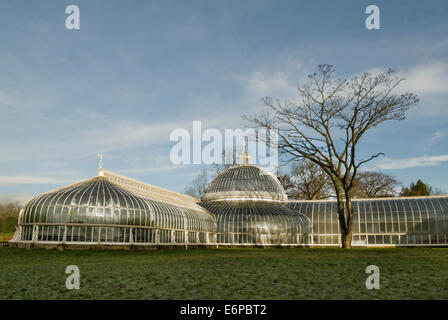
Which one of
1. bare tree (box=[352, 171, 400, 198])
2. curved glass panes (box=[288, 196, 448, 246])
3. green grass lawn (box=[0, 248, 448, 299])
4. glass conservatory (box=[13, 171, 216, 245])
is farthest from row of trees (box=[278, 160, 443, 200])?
green grass lawn (box=[0, 248, 448, 299])

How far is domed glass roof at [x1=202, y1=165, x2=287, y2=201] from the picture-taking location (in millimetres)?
57188

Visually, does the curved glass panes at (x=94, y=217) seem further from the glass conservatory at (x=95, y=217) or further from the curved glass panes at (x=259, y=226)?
the curved glass panes at (x=259, y=226)

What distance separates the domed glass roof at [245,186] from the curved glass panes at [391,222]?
594 centimetres

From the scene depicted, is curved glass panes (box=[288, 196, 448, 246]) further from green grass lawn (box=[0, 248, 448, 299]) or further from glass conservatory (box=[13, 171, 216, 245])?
green grass lawn (box=[0, 248, 448, 299])

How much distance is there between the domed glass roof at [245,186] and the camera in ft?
188

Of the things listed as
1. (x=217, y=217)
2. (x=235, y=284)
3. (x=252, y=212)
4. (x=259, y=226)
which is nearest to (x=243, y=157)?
(x=252, y=212)

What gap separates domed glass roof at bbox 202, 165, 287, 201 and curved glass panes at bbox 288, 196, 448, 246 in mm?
5941

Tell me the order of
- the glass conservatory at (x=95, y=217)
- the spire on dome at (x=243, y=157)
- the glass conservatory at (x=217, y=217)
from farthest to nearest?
the spire on dome at (x=243, y=157) → the glass conservatory at (x=217, y=217) → the glass conservatory at (x=95, y=217)

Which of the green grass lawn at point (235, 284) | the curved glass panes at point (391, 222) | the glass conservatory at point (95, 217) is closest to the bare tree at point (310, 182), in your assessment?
the curved glass panes at point (391, 222)

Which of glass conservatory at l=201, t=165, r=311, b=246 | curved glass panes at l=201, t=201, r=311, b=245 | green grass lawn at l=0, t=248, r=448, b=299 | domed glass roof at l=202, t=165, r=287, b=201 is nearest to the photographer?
green grass lawn at l=0, t=248, r=448, b=299

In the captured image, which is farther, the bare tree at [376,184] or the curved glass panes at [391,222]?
the bare tree at [376,184]

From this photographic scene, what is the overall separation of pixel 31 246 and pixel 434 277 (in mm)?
31171

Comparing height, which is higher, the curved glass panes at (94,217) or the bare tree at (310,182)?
the bare tree at (310,182)
